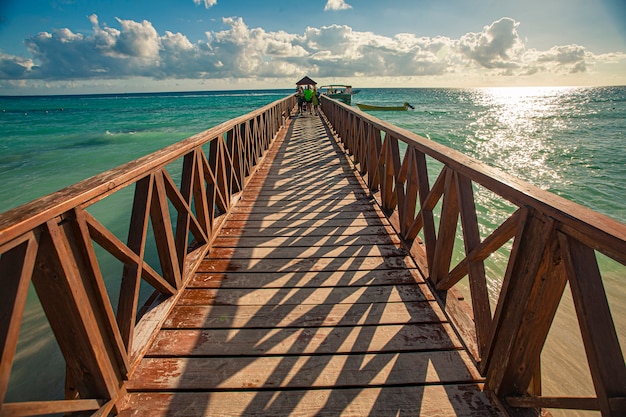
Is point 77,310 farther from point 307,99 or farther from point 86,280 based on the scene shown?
point 307,99

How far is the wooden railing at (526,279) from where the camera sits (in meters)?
1.03

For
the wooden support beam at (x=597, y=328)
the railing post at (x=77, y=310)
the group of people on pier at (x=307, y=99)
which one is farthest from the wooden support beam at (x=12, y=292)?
the group of people on pier at (x=307, y=99)

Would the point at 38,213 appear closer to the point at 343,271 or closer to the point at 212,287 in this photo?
the point at 212,287

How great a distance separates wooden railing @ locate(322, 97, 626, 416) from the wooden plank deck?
0.54 feet

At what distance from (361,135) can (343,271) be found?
338 cm

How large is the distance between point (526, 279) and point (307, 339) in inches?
49.5

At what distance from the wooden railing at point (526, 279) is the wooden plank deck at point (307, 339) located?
17 centimetres

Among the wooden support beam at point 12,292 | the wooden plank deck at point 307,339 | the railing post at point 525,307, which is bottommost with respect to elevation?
the wooden plank deck at point 307,339

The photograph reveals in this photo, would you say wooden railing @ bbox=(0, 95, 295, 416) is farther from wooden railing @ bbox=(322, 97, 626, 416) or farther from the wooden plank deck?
wooden railing @ bbox=(322, 97, 626, 416)

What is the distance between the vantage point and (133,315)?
1812mm

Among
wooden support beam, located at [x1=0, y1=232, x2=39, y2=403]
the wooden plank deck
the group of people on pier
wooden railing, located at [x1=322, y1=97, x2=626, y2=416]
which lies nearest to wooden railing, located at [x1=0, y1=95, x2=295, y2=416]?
wooden support beam, located at [x1=0, y1=232, x2=39, y2=403]

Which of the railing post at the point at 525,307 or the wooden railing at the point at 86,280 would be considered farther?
the railing post at the point at 525,307

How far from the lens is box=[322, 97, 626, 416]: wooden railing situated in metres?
1.03

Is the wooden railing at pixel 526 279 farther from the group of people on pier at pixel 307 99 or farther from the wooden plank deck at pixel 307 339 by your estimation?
the group of people on pier at pixel 307 99
